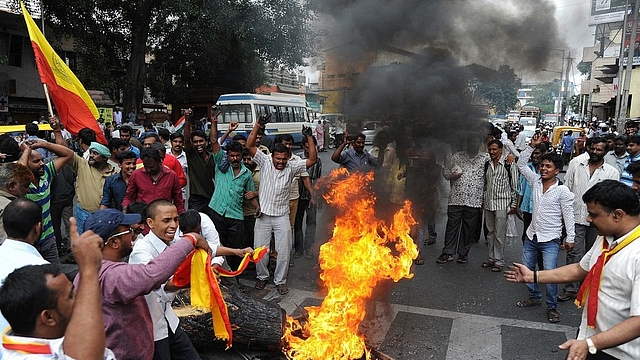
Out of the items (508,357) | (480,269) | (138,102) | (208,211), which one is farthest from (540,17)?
(138,102)

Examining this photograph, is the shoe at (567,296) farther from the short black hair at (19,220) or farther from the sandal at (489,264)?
the short black hair at (19,220)

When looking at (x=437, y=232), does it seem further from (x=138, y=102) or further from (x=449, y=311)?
(x=138, y=102)

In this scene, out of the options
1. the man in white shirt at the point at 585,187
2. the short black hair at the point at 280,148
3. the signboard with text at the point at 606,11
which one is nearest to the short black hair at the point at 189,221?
the short black hair at the point at 280,148

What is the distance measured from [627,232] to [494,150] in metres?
3.84

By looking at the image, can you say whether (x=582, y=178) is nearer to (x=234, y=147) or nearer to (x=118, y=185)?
(x=234, y=147)

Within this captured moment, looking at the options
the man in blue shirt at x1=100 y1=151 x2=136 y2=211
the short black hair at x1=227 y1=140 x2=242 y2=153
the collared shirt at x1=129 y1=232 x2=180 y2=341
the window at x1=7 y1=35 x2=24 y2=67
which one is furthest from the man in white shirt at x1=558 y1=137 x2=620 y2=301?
the window at x1=7 y1=35 x2=24 y2=67

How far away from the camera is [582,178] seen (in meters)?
5.70

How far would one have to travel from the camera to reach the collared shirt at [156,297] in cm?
289

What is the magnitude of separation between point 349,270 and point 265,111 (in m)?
15.9

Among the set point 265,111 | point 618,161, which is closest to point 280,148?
point 618,161

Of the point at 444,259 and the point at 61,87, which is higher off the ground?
the point at 61,87

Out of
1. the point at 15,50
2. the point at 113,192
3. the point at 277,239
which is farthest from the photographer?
the point at 15,50

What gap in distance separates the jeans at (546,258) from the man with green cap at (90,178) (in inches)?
206

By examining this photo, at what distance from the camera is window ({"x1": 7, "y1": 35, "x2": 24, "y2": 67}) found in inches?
880
